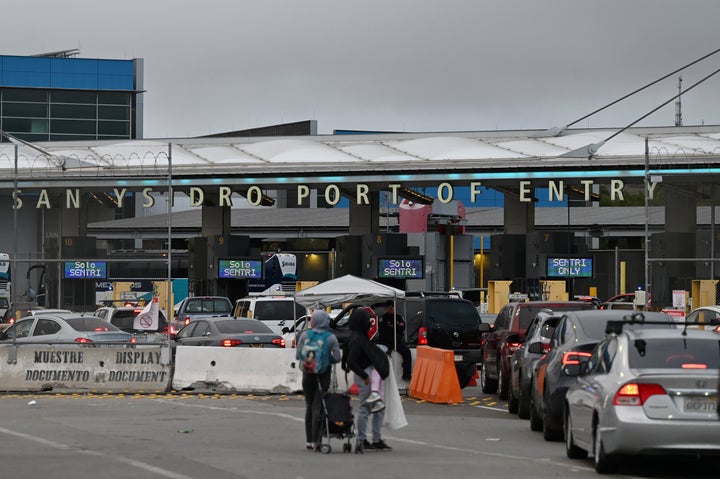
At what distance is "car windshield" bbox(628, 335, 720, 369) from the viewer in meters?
14.2

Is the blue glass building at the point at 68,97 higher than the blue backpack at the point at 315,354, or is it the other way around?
the blue glass building at the point at 68,97

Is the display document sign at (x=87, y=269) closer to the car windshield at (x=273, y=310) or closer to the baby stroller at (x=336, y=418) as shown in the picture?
the car windshield at (x=273, y=310)

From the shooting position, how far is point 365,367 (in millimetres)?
17141

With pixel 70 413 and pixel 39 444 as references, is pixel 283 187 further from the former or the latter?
pixel 39 444

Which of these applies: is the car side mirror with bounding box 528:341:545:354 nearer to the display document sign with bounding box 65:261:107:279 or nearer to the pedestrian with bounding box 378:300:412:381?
the pedestrian with bounding box 378:300:412:381

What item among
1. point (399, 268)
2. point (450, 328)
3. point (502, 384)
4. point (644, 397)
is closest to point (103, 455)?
point (644, 397)

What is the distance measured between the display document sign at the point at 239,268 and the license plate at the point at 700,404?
41909mm

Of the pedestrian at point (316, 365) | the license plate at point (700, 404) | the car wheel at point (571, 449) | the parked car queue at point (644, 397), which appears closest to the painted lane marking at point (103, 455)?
the pedestrian at point (316, 365)

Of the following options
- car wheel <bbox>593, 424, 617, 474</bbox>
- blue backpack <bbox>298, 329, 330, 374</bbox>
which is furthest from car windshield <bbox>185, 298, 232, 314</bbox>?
car wheel <bbox>593, 424, 617, 474</bbox>

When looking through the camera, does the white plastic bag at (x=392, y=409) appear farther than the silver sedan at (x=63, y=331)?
No

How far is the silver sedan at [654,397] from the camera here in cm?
1350

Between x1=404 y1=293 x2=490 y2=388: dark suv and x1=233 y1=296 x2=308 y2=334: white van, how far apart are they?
9.07 meters

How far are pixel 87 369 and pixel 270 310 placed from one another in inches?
445

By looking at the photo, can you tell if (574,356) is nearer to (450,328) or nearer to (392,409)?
(392,409)
